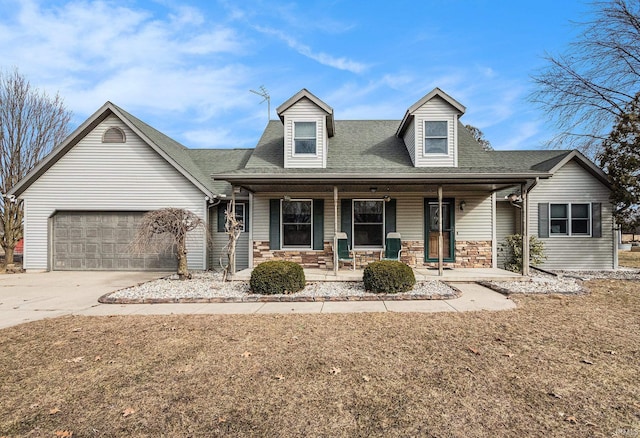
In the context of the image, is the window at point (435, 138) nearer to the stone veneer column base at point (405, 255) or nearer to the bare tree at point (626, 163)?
the stone veneer column base at point (405, 255)

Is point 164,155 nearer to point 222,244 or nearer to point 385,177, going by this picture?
point 222,244

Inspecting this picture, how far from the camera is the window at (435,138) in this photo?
1020 centimetres

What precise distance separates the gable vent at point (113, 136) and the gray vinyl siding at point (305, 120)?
5.87m

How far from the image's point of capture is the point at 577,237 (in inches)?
444

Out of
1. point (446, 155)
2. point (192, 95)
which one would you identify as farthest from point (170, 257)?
point (446, 155)

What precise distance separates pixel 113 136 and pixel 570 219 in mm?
16448

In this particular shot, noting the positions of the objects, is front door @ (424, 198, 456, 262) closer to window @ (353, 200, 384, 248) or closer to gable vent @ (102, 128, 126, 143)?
window @ (353, 200, 384, 248)

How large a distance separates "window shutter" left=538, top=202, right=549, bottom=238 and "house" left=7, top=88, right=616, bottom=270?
0.12 ft

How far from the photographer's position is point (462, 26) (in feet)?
34.4

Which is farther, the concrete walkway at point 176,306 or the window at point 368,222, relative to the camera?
the window at point 368,222

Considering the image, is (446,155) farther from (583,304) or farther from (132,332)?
(132,332)

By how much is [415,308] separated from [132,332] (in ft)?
15.5

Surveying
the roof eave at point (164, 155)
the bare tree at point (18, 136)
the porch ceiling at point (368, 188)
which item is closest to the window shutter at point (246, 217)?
the roof eave at point (164, 155)

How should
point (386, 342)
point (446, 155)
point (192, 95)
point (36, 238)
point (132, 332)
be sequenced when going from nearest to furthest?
point (386, 342), point (132, 332), point (446, 155), point (36, 238), point (192, 95)
